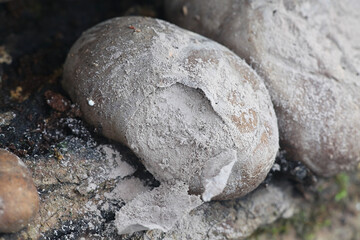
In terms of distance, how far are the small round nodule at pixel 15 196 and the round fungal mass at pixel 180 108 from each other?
0.41 meters

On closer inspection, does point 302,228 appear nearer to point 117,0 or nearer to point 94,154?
point 94,154

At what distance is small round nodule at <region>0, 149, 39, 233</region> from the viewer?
1.47 m

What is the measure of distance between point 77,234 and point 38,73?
38.7 inches

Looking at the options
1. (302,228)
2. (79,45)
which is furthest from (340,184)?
(79,45)

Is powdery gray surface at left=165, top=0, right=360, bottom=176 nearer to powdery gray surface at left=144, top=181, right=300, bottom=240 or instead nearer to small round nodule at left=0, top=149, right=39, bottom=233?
powdery gray surface at left=144, top=181, right=300, bottom=240

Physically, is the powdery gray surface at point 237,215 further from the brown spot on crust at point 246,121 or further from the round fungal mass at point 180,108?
the brown spot on crust at point 246,121

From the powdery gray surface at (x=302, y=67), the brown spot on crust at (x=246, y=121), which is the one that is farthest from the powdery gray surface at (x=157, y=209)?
the powdery gray surface at (x=302, y=67)

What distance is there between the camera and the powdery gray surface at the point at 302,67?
6.68 feet

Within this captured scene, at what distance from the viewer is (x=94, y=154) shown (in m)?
1.84

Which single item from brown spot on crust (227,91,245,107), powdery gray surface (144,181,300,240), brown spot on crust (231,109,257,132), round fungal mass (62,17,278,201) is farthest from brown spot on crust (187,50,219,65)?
powdery gray surface (144,181,300,240)

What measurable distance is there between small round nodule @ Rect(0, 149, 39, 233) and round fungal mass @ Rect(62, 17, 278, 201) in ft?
1.33

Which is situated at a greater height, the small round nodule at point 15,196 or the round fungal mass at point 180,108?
the round fungal mass at point 180,108

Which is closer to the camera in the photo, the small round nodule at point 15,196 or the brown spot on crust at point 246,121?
the small round nodule at point 15,196

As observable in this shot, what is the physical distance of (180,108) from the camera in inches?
66.9
